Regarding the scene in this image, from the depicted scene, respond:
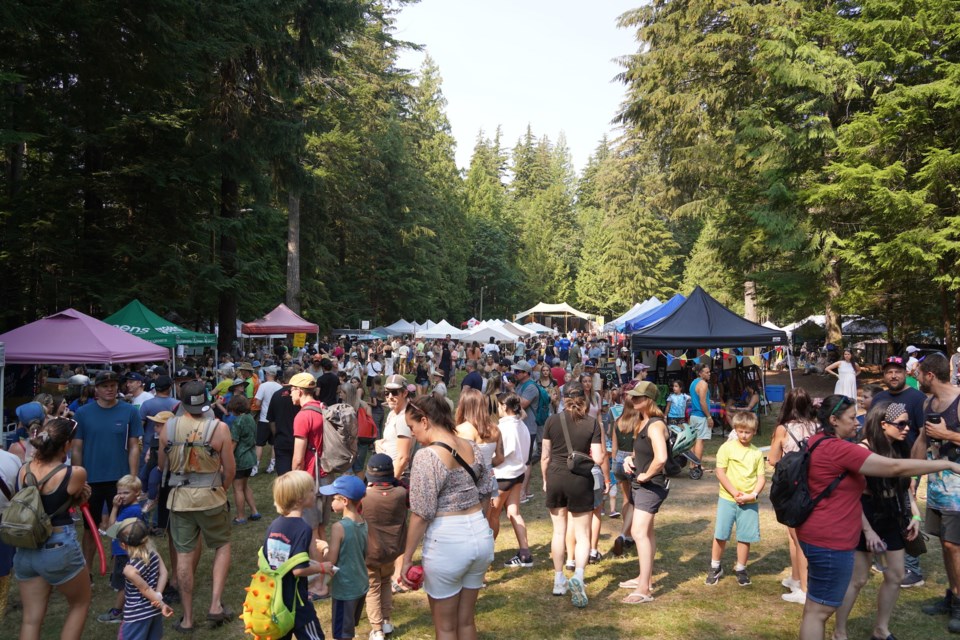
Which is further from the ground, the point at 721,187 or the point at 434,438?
the point at 721,187

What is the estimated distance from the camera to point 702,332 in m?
13.4

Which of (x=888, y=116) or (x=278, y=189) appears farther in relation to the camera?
(x=278, y=189)

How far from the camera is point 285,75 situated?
61.0 ft

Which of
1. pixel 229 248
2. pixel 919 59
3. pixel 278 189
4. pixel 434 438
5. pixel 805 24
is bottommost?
pixel 434 438

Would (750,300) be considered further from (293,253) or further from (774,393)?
(293,253)

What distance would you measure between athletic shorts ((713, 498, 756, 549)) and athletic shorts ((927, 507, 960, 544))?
1238mm

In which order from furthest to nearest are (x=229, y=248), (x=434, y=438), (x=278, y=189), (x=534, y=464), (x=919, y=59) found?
1. (x=278, y=189)
2. (x=229, y=248)
3. (x=919, y=59)
4. (x=534, y=464)
5. (x=434, y=438)

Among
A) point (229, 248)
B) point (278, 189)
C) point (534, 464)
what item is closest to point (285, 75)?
point (278, 189)

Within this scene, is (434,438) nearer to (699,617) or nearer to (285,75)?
(699,617)

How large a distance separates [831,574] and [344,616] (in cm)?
288

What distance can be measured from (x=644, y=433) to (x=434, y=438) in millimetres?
2442

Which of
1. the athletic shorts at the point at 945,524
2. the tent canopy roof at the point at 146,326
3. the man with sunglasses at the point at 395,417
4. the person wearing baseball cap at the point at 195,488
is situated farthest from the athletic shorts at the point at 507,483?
the tent canopy roof at the point at 146,326

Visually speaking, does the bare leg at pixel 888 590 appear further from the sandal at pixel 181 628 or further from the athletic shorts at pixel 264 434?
the athletic shorts at pixel 264 434

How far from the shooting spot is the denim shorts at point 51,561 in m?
4.06
